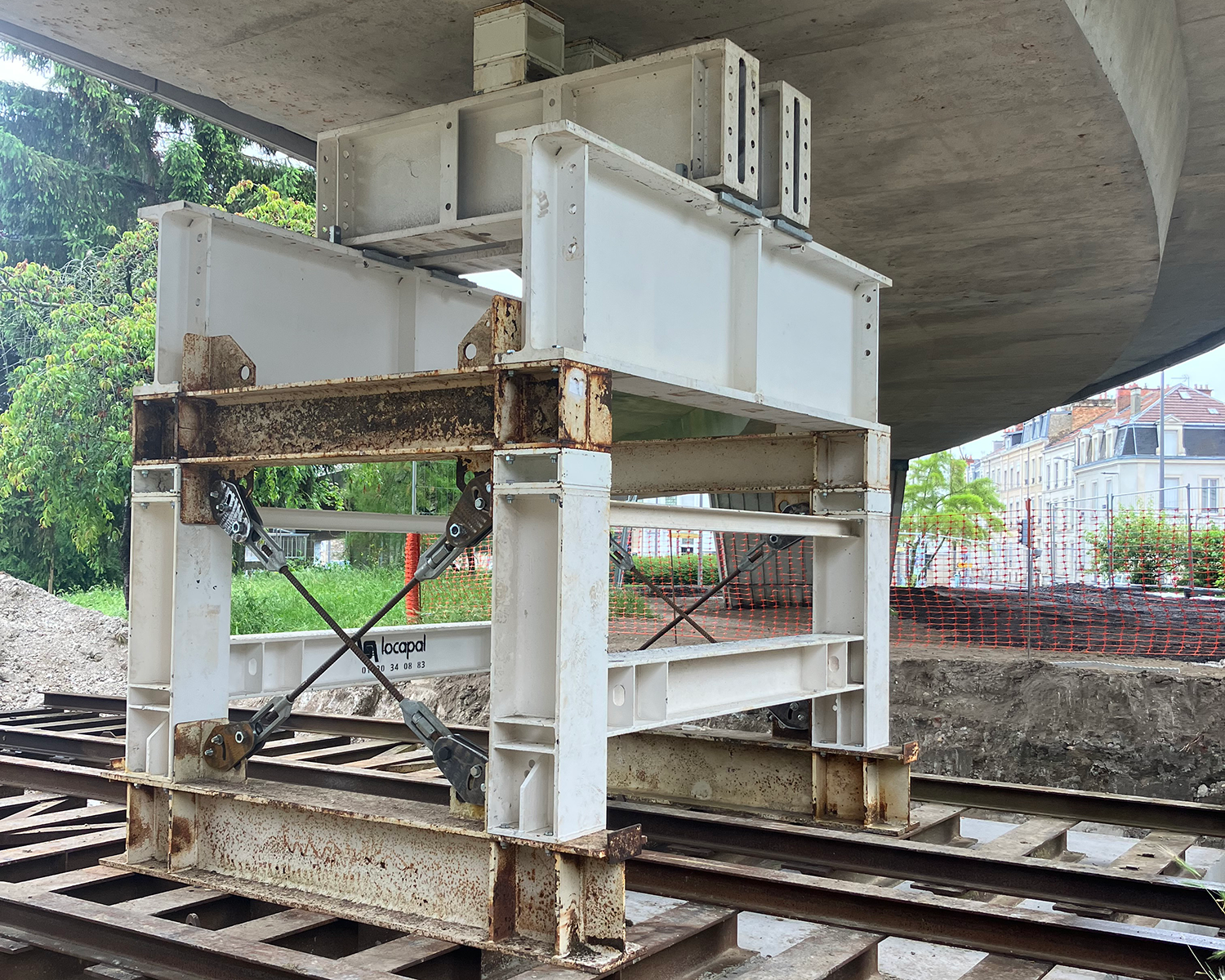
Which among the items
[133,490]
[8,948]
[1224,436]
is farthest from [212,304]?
[1224,436]

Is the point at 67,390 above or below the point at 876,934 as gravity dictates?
above

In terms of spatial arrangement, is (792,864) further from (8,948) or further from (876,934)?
(8,948)

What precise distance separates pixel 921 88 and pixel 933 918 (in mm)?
4841

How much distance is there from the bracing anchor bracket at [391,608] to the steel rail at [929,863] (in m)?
2.24

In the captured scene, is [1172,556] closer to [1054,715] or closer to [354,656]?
[1054,715]

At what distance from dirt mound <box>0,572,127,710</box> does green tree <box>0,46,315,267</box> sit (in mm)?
19593

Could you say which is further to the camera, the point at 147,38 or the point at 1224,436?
the point at 1224,436

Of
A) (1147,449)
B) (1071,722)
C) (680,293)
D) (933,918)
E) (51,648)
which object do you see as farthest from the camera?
(1147,449)

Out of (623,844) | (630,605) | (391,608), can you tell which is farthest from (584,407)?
(630,605)

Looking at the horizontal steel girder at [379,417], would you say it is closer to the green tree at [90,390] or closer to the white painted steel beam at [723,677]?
the white painted steel beam at [723,677]

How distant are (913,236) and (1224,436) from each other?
82.3 meters

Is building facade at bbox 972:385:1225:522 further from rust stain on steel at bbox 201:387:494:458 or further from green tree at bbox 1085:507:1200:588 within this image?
rust stain on steel at bbox 201:387:494:458

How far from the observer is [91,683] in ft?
48.8

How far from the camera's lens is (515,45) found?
6047 millimetres
